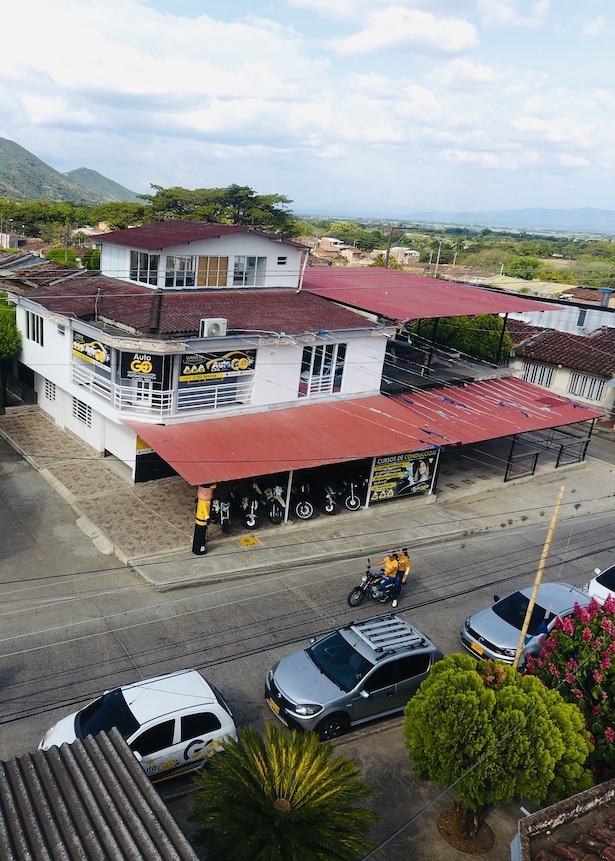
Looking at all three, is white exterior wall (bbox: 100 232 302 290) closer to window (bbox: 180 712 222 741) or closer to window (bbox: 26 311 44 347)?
window (bbox: 26 311 44 347)

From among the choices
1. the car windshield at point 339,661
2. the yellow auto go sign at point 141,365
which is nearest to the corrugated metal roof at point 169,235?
the yellow auto go sign at point 141,365

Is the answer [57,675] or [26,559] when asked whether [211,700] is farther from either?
[26,559]

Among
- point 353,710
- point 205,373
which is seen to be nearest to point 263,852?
point 353,710

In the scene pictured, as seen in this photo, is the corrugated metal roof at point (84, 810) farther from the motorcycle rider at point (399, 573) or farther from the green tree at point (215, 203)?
the green tree at point (215, 203)

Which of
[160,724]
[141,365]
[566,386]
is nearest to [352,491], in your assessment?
[141,365]

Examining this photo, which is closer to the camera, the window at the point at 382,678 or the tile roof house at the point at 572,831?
the tile roof house at the point at 572,831

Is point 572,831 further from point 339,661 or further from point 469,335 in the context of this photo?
point 469,335
